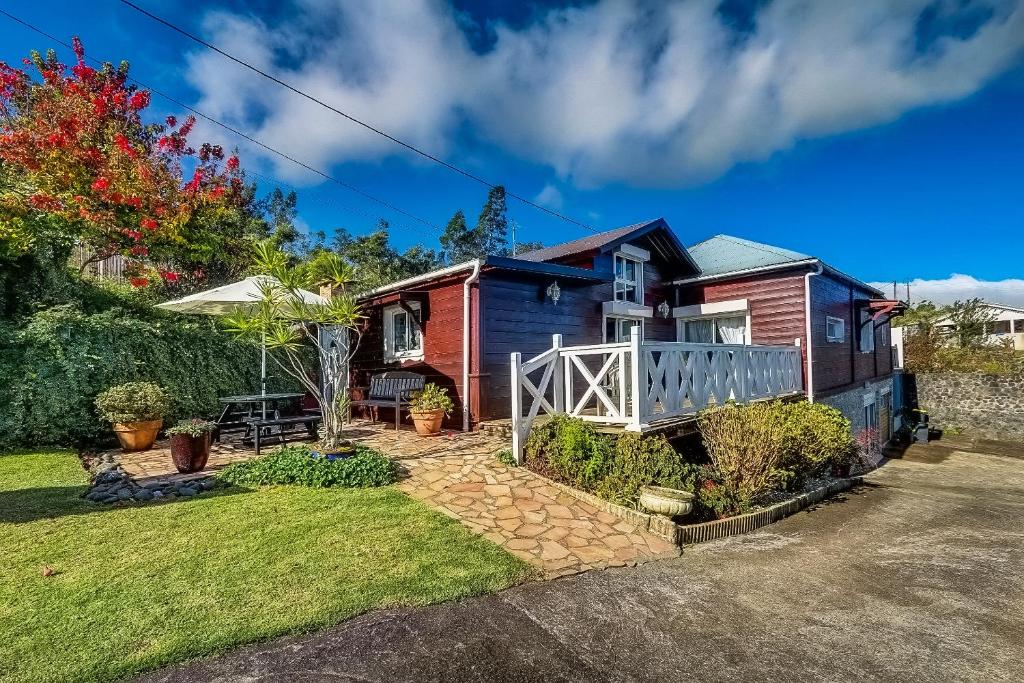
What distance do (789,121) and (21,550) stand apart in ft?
49.9

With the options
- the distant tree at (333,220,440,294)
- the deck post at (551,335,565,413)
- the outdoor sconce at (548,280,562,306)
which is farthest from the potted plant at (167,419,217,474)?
the distant tree at (333,220,440,294)

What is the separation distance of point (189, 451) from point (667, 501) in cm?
557

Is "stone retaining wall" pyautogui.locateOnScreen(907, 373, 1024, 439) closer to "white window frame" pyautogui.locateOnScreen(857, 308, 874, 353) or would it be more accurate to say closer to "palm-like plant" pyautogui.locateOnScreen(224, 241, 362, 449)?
"white window frame" pyautogui.locateOnScreen(857, 308, 874, 353)

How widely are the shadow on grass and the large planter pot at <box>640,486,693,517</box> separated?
13.9 feet

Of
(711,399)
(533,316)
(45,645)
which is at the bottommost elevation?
(45,645)

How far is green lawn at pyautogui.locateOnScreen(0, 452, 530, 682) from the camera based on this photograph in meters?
2.54

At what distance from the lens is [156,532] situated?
13.2 feet

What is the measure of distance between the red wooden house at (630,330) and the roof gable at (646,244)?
0.04 metres

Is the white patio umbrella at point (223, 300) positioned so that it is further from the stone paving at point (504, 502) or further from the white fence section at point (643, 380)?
the white fence section at point (643, 380)

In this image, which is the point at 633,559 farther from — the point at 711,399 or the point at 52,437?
the point at 52,437

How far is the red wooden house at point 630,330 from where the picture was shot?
278 inches

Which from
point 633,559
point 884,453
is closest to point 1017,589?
point 633,559

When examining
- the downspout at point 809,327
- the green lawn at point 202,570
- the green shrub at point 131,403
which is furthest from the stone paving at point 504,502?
the downspout at point 809,327

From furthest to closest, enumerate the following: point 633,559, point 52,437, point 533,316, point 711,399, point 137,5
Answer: point 533,316 < point 711,399 < point 52,437 < point 137,5 < point 633,559
